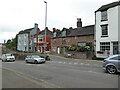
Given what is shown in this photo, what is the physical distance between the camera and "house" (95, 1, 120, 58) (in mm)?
26391

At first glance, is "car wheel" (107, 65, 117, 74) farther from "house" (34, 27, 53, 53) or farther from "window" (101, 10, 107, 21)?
"house" (34, 27, 53, 53)

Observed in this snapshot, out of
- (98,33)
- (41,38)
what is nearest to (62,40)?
(41,38)

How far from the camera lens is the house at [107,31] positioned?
26391mm

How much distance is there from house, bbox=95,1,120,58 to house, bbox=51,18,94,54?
580 centimetres

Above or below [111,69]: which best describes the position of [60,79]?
below

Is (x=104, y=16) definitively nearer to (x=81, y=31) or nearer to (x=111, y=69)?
(x=81, y=31)

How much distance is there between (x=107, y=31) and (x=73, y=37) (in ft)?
45.1

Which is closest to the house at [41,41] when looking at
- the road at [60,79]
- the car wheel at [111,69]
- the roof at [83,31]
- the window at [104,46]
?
the roof at [83,31]

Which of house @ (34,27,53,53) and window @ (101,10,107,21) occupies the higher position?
window @ (101,10,107,21)

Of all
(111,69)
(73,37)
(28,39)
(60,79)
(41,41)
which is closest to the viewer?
(60,79)

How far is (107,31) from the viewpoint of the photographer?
2800 cm

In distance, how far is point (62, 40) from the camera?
44.8 metres

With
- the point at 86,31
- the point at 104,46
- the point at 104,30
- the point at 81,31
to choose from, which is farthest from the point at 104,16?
the point at 81,31

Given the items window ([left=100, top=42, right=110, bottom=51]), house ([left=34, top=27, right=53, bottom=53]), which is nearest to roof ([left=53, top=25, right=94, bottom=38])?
window ([left=100, top=42, right=110, bottom=51])
